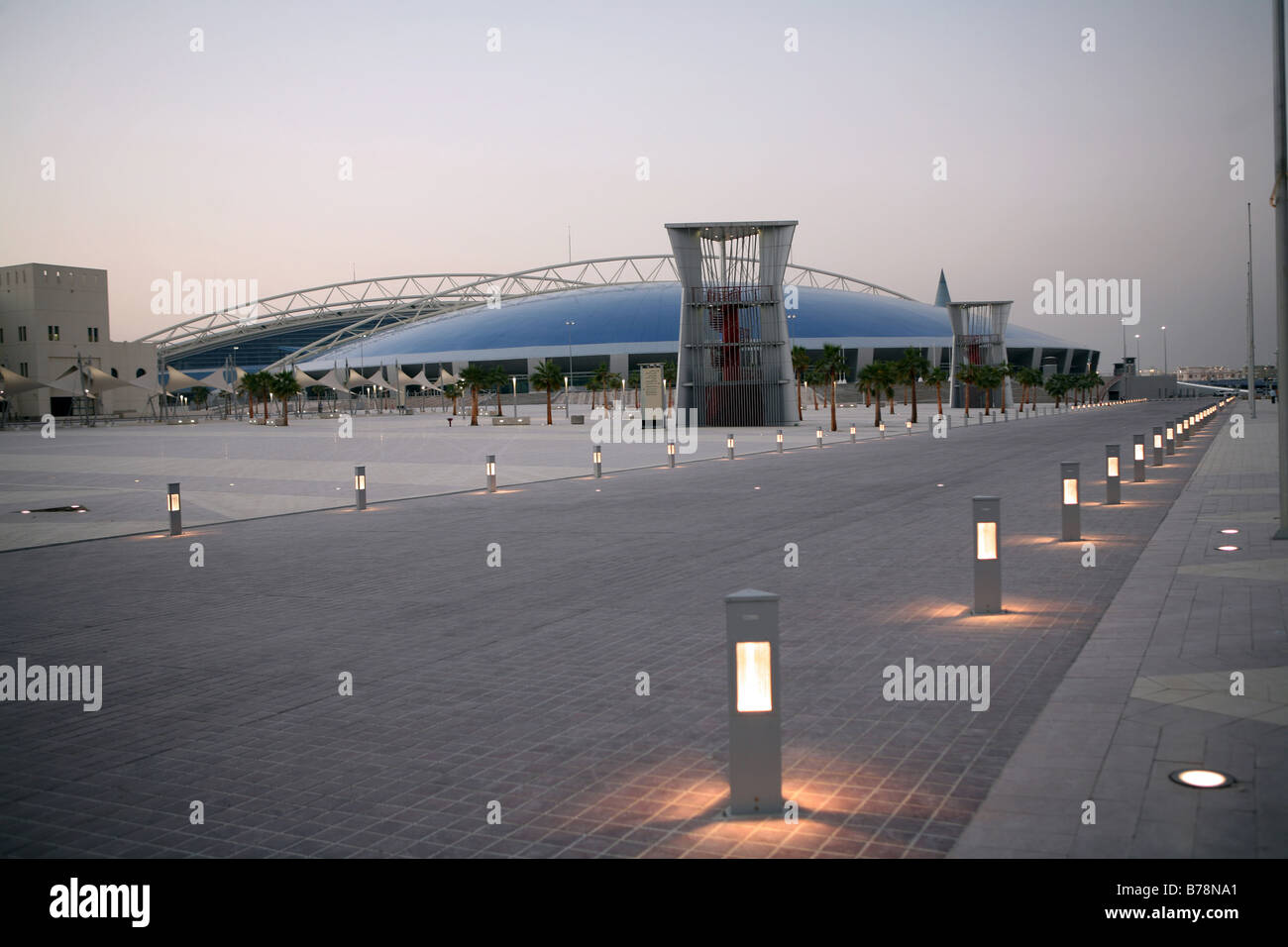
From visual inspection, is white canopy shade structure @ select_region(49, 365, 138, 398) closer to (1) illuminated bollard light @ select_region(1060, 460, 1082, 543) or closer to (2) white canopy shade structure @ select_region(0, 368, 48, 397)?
(2) white canopy shade structure @ select_region(0, 368, 48, 397)

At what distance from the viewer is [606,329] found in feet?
475

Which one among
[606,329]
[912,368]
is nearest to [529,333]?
[606,329]

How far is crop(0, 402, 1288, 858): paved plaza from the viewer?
17.8ft

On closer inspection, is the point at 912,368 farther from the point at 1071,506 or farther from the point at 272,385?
the point at 1071,506

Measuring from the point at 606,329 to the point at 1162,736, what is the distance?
140006 mm

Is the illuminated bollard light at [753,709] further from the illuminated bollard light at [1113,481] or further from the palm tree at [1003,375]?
the palm tree at [1003,375]

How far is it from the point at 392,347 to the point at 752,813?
156m

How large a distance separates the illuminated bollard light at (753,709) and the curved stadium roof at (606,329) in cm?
13188

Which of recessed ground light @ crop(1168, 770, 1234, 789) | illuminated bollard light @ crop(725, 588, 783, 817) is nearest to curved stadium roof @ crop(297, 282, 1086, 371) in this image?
recessed ground light @ crop(1168, 770, 1234, 789)

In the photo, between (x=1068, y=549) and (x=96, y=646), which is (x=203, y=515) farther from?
(x=1068, y=549)

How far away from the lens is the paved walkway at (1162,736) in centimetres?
503

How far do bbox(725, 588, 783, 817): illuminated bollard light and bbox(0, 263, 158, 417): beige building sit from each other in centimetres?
9646
